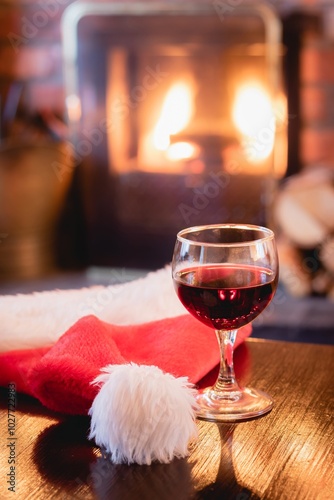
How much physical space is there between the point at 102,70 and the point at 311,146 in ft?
2.62

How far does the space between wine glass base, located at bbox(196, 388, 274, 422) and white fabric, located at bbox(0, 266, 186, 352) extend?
167mm

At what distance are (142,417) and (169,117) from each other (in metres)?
2.29

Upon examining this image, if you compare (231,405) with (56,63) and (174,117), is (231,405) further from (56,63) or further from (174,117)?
(56,63)

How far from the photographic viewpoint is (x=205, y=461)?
0.72 m

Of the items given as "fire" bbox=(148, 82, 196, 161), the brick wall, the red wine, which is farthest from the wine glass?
"fire" bbox=(148, 82, 196, 161)

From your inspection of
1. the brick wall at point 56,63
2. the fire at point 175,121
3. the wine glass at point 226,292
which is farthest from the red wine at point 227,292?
the fire at point 175,121

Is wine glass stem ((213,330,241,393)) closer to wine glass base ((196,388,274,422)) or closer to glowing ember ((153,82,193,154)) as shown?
wine glass base ((196,388,274,422))

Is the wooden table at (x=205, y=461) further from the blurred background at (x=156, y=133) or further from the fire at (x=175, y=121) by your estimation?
the fire at (x=175, y=121)

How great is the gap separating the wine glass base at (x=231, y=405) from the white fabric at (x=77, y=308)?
0.17m

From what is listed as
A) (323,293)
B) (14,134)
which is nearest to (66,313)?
(323,293)

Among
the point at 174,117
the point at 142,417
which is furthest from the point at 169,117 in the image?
the point at 142,417

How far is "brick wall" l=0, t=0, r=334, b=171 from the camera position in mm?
2668

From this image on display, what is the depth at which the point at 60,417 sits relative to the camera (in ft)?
2.70

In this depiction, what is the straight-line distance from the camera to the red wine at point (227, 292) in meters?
0.80
